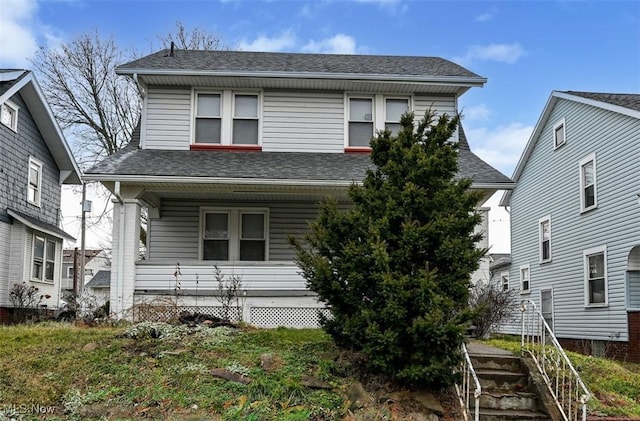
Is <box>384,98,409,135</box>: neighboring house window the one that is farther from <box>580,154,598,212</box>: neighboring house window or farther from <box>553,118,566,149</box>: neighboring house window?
<box>553,118,566,149</box>: neighboring house window

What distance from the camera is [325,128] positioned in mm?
14336

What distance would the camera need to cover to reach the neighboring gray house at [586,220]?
14.7 meters

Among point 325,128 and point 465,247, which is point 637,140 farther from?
point 465,247

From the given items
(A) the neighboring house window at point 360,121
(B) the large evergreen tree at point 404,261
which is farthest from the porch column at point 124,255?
(A) the neighboring house window at point 360,121

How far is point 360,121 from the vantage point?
1440 cm

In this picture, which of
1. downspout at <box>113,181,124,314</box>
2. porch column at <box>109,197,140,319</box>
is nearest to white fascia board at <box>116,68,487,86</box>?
downspout at <box>113,181,124,314</box>

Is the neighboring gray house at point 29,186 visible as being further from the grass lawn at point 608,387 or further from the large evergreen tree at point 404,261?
the grass lawn at point 608,387

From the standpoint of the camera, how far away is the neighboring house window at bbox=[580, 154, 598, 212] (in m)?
16.5

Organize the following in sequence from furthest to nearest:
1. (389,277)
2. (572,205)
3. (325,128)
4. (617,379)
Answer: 1. (572,205)
2. (325,128)
3. (617,379)
4. (389,277)

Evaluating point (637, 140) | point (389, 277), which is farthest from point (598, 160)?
point (389, 277)

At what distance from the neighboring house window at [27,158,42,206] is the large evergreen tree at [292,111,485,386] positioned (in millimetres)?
13054

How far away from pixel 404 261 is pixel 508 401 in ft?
7.29

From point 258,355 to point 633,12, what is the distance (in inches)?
583

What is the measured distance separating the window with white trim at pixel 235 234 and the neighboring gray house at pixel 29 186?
6041 millimetres
